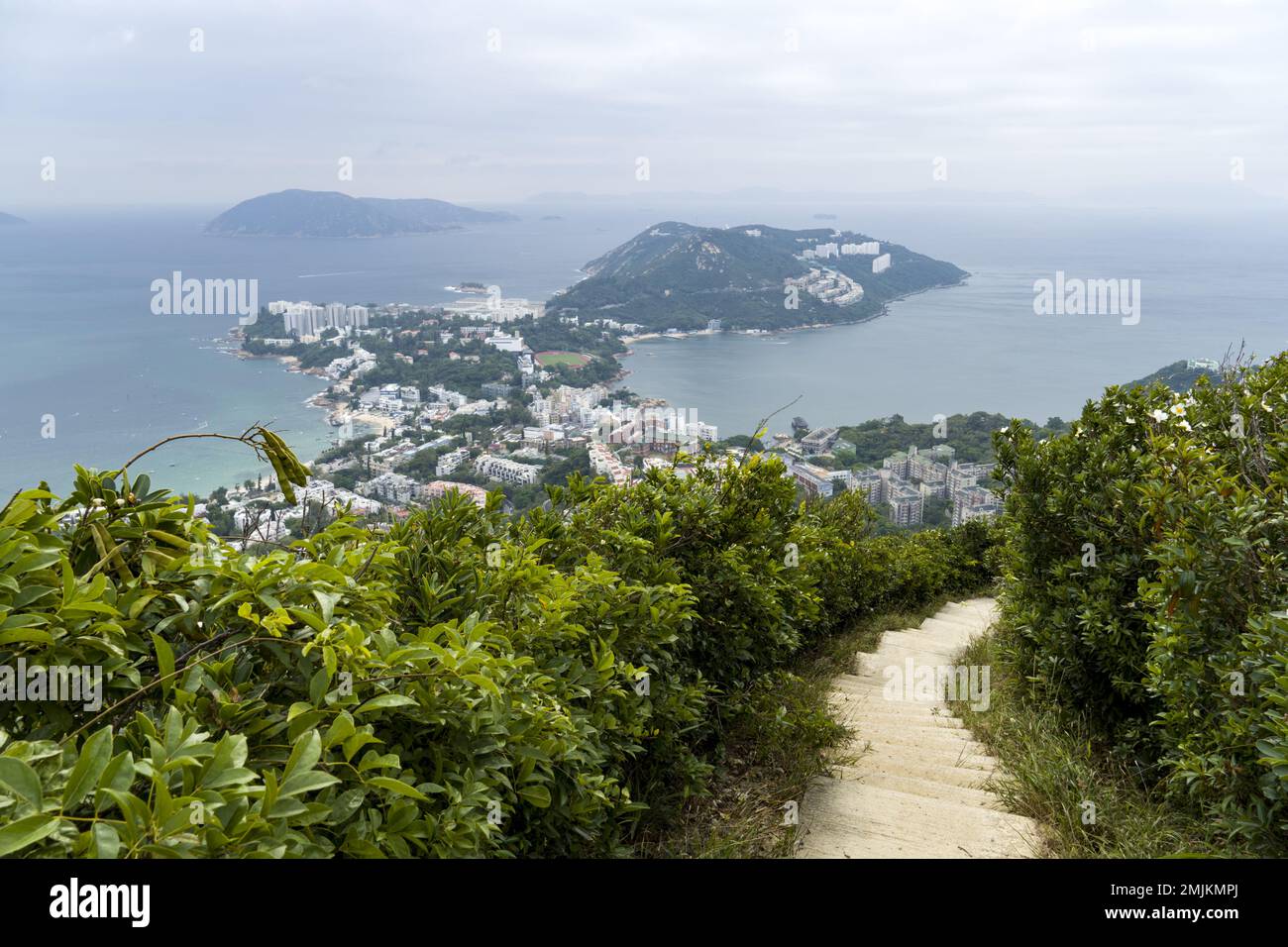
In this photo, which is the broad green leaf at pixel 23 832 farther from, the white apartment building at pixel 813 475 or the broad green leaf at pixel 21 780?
the white apartment building at pixel 813 475

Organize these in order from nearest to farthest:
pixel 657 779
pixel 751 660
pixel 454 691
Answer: pixel 454 691 < pixel 657 779 < pixel 751 660

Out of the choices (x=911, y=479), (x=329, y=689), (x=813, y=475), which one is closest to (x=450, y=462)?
(x=813, y=475)

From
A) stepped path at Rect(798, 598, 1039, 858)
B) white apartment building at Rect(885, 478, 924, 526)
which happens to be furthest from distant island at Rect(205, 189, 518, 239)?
stepped path at Rect(798, 598, 1039, 858)

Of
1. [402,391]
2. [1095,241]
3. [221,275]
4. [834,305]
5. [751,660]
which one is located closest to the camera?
[751,660]

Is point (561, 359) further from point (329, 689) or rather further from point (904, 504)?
point (329, 689)

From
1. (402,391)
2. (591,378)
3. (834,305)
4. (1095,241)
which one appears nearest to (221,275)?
(591,378)
